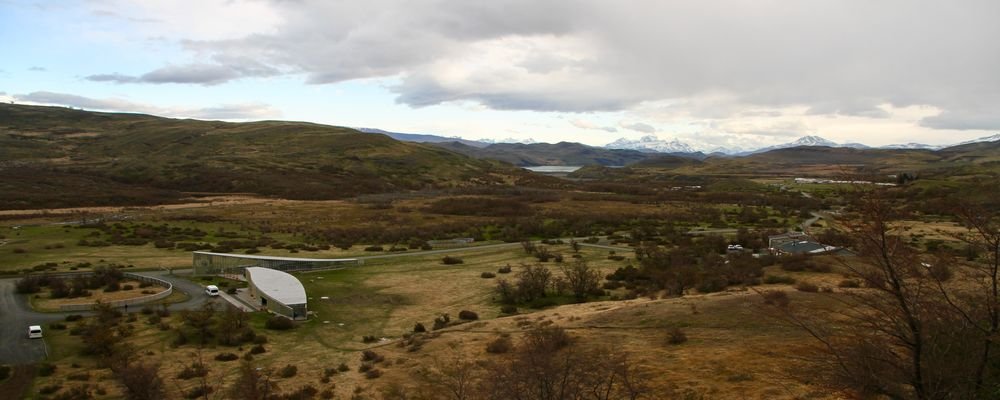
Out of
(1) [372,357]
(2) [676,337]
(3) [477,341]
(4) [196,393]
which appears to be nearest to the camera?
(4) [196,393]

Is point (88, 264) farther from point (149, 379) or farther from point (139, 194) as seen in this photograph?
point (139, 194)

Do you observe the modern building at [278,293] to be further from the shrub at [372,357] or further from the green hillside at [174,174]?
the green hillside at [174,174]

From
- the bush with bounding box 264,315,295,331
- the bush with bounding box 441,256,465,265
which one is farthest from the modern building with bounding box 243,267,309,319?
the bush with bounding box 441,256,465,265

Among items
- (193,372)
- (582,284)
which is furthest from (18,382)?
(582,284)

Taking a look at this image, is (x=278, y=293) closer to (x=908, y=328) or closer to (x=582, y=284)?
(x=582, y=284)

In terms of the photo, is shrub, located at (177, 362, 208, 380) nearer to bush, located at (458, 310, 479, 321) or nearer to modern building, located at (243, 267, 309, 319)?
modern building, located at (243, 267, 309, 319)

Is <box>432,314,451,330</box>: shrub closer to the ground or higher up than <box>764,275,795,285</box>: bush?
closer to the ground
